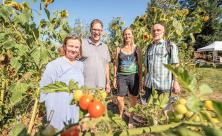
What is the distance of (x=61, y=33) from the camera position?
379 cm

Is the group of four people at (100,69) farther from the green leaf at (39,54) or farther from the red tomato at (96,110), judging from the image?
the red tomato at (96,110)

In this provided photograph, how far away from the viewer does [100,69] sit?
13.8 ft

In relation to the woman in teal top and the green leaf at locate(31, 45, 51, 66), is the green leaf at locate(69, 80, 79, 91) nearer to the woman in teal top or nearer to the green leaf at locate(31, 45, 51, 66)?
the green leaf at locate(31, 45, 51, 66)

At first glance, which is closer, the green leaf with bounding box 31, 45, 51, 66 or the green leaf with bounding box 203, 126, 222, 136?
the green leaf with bounding box 203, 126, 222, 136

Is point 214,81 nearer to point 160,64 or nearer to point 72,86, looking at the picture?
point 160,64

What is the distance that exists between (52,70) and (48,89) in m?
2.08

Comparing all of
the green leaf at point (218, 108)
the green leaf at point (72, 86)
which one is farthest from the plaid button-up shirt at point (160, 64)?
the green leaf at point (218, 108)

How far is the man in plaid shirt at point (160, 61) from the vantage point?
13.5ft

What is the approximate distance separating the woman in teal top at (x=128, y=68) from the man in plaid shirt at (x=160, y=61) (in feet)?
1.59

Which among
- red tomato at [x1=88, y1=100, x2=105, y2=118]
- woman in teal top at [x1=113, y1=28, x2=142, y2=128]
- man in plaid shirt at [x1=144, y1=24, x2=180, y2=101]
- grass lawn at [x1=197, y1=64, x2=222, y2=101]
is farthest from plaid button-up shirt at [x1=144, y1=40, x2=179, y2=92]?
grass lawn at [x1=197, y1=64, x2=222, y2=101]

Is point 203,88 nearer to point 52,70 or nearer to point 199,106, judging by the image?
point 199,106

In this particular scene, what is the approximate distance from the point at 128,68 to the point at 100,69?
0.89 metres

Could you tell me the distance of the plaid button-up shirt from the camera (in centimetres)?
414

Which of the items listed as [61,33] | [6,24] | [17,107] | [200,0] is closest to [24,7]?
[6,24]
